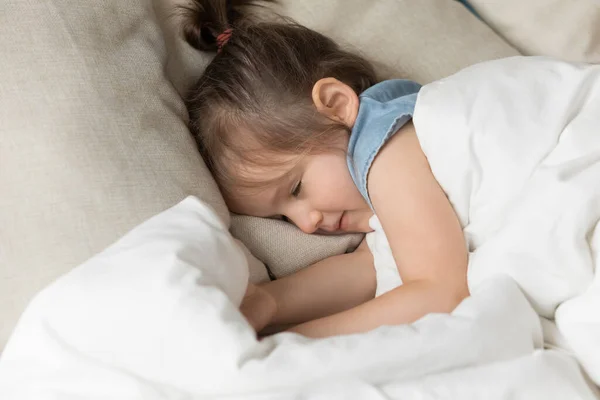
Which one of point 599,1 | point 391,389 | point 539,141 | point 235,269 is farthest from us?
point 599,1

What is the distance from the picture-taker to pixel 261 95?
110 cm

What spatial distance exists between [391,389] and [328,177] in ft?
1.44

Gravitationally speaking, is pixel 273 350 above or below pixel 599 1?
below

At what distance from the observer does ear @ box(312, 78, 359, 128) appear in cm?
108

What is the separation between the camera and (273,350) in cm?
73

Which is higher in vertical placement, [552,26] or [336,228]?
[552,26]

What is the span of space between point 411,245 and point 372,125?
0.20 m

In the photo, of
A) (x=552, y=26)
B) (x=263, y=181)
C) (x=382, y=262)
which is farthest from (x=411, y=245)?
(x=552, y=26)

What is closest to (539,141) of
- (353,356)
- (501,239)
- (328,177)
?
(501,239)

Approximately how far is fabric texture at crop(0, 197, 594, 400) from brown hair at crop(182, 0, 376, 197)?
0.32 metres

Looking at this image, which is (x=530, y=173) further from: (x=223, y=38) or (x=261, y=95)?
(x=223, y=38)

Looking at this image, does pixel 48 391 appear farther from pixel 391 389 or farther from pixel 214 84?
pixel 214 84

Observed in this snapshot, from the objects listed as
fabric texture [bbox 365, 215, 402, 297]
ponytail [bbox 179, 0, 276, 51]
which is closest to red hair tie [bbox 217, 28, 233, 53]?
ponytail [bbox 179, 0, 276, 51]

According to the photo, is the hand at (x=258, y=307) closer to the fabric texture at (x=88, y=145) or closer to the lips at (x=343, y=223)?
the fabric texture at (x=88, y=145)
